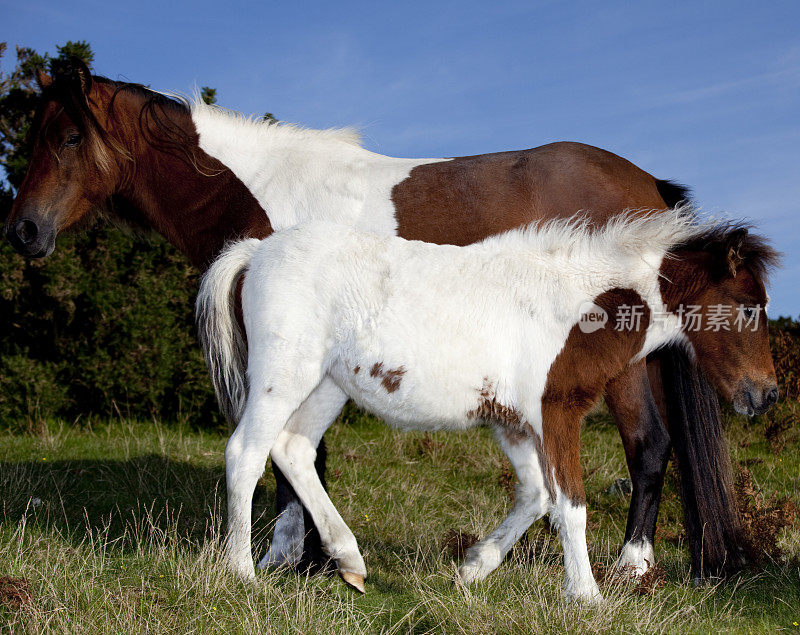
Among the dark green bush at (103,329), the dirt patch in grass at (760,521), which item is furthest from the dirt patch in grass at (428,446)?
the dirt patch in grass at (760,521)

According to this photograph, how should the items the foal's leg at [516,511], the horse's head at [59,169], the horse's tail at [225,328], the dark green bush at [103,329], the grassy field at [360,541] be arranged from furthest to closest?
the dark green bush at [103,329] → the horse's head at [59,169] → the horse's tail at [225,328] → the foal's leg at [516,511] → the grassy field at [360,541]

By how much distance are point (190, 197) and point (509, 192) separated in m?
2.38

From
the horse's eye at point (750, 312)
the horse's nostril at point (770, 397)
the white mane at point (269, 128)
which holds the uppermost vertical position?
the white mane at point (269, 128)

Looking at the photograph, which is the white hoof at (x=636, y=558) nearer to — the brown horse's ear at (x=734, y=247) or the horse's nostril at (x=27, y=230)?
the brown horse's ear at (x=734, y=247)

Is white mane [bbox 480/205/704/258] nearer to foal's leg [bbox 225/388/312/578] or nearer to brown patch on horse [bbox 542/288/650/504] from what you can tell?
brown patch on horse [bbox 542/288/650/504]

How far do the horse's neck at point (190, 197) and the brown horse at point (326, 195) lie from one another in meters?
0.01

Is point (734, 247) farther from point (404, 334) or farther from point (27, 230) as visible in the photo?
point (27, 230)

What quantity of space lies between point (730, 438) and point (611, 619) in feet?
20.9

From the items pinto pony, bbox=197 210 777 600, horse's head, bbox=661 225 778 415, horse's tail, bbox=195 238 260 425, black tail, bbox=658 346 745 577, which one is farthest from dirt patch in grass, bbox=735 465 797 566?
horse's tail, bbox=195 238 260 425

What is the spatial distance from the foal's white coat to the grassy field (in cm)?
28

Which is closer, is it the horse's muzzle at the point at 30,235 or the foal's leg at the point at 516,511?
the foal's leg at the point at 516,511

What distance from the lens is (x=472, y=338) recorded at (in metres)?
3.99

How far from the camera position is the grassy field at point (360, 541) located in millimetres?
3629

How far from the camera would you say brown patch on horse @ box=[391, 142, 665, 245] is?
5.04 meters
